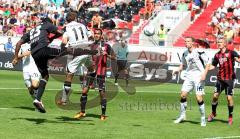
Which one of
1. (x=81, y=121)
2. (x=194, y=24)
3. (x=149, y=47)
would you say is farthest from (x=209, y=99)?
(x=194, y=24)

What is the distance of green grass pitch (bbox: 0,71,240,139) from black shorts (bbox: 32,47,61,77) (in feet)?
4.64

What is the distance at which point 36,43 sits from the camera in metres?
16.2

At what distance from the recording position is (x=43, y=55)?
52.9 ft

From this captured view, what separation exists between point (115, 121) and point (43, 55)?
9.21ft

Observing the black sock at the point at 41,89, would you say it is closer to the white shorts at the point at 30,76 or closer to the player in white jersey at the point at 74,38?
the player in white jersey at the point at 74,38

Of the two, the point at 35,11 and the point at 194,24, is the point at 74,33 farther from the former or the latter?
the point at 35,11

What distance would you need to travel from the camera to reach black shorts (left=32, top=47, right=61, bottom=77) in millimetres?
16125

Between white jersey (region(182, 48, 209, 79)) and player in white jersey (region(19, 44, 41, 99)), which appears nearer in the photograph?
white jersey (region(182, 48, 209, 79))

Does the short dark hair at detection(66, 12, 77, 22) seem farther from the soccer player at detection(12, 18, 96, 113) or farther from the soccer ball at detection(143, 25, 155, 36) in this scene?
the soccer ball at detection(143, 25, 155, 36)

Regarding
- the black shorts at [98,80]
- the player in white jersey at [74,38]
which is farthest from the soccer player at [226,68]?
the player in white jersey at [74,38]

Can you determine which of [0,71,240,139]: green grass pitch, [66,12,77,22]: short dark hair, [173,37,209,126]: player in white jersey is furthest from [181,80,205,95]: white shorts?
[66,12,77,22]: short dark hair

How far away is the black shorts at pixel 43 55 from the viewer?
16.1m

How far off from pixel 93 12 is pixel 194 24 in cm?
812

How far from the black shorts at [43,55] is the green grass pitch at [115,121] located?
1415 millimetres
